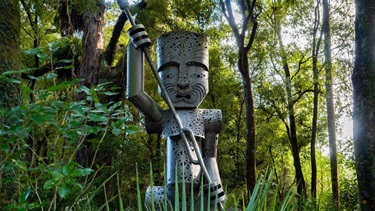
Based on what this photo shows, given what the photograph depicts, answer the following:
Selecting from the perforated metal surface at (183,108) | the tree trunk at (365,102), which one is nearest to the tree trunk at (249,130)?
the tree trunk at (365,102)

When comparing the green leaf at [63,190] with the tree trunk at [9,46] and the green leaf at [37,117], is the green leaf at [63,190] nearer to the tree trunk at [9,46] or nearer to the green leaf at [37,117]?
the green leaf at [37,117]

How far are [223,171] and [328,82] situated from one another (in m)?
3.27

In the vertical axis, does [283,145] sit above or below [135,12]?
below

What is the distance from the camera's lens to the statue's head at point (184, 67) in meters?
3.24

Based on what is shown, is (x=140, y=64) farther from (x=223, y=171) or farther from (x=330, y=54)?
(x=223, y=171)

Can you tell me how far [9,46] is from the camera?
103 inches

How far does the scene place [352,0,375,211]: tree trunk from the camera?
3.37 meters

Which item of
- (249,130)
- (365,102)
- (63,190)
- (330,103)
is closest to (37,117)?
(63,190)

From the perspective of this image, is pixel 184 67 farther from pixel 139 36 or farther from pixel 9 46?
pixel 9 46

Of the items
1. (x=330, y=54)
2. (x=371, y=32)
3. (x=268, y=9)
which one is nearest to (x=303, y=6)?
(x=268, y=9)

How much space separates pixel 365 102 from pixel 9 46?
271cm

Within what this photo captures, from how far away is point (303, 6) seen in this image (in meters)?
9.67

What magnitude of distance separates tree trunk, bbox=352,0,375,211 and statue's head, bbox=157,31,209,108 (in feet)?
4.28

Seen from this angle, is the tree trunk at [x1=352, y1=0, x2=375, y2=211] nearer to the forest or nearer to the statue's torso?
the forest
